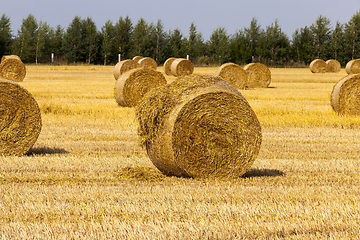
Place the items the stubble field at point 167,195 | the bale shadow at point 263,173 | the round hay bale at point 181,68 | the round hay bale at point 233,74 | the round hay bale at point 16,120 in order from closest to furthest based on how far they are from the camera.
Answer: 1. the stubble field at point 167,195
2. the bale shadow at point 263,173
3. the round hay bale at point 16,120
4. the round hay bale at point 233,74
5. the round hay bale at point 181,68

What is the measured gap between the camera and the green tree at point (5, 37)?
56.3 meters

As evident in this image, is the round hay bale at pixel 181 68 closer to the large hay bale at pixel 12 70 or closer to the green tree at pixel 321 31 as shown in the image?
Result: the large hay bale at pixel 12 70

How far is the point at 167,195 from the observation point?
18.9 feet

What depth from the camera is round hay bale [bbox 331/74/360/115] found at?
14.3m

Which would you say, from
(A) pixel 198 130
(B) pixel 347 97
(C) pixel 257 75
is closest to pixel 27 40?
(C) pixel 257 75

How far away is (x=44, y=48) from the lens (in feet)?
201

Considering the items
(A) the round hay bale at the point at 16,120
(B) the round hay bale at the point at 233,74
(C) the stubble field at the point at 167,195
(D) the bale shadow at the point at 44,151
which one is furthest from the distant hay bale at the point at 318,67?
(A) the round hay bale at the point at 16,120

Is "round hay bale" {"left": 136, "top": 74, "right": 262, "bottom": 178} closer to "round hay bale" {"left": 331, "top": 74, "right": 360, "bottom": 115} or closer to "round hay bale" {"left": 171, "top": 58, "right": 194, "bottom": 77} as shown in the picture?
→ "round hay bale" {"left": 331, "top": 74, "right": 360, "bottom": 115}

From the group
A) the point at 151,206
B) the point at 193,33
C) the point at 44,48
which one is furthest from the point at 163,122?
the point at 193,33

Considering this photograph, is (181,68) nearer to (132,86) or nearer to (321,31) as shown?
(132,86)

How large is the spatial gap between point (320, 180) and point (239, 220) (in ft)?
7.55

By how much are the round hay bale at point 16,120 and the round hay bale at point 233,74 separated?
636 inches

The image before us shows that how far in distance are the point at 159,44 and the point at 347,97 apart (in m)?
47.9

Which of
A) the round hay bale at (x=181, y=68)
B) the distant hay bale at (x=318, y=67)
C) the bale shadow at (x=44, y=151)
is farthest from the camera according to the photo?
the distant hay bale at (x=318, y=67)
